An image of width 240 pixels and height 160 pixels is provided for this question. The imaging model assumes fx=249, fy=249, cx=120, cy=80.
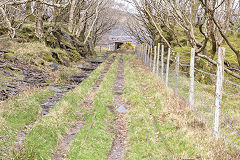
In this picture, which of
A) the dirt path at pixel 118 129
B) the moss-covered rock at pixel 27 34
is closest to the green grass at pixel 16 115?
the dirt path at pixel 118 129

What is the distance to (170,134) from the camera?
6.55 m

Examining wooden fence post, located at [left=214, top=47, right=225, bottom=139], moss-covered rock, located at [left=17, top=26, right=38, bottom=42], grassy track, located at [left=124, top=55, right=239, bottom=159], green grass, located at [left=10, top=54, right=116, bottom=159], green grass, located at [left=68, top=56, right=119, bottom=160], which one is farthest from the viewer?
moss-covered rock, located at [left=17, top=26, right=38, bottom=42]

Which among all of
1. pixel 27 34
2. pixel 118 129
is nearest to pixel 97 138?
pixel 118 129

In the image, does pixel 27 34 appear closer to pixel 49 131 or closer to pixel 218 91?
pixel 49 131

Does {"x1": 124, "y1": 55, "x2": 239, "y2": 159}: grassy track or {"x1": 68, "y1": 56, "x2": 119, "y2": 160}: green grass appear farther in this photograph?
{"x1": 68, "y1": 56, "x2": 119, "y2": 160}: green grass

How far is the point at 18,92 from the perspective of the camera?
10.1 m

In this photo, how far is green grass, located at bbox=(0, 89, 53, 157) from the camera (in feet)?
19.6

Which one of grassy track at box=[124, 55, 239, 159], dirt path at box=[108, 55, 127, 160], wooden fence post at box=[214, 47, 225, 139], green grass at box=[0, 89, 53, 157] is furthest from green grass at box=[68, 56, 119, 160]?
wooden fence post at box=[214, 47, 225, 139]

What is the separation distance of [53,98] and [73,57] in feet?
45.9

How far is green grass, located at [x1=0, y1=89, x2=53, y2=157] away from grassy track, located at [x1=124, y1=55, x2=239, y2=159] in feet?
9.39

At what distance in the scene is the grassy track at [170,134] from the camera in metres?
5.31

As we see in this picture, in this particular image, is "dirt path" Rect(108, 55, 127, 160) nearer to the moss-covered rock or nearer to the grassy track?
the grassy track

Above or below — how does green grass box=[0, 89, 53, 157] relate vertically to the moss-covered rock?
below

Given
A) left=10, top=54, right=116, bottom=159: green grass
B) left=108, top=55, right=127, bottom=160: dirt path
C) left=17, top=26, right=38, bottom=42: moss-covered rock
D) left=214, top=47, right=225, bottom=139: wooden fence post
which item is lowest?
left=108, top=55, right=127, bottom=160: dirt path
